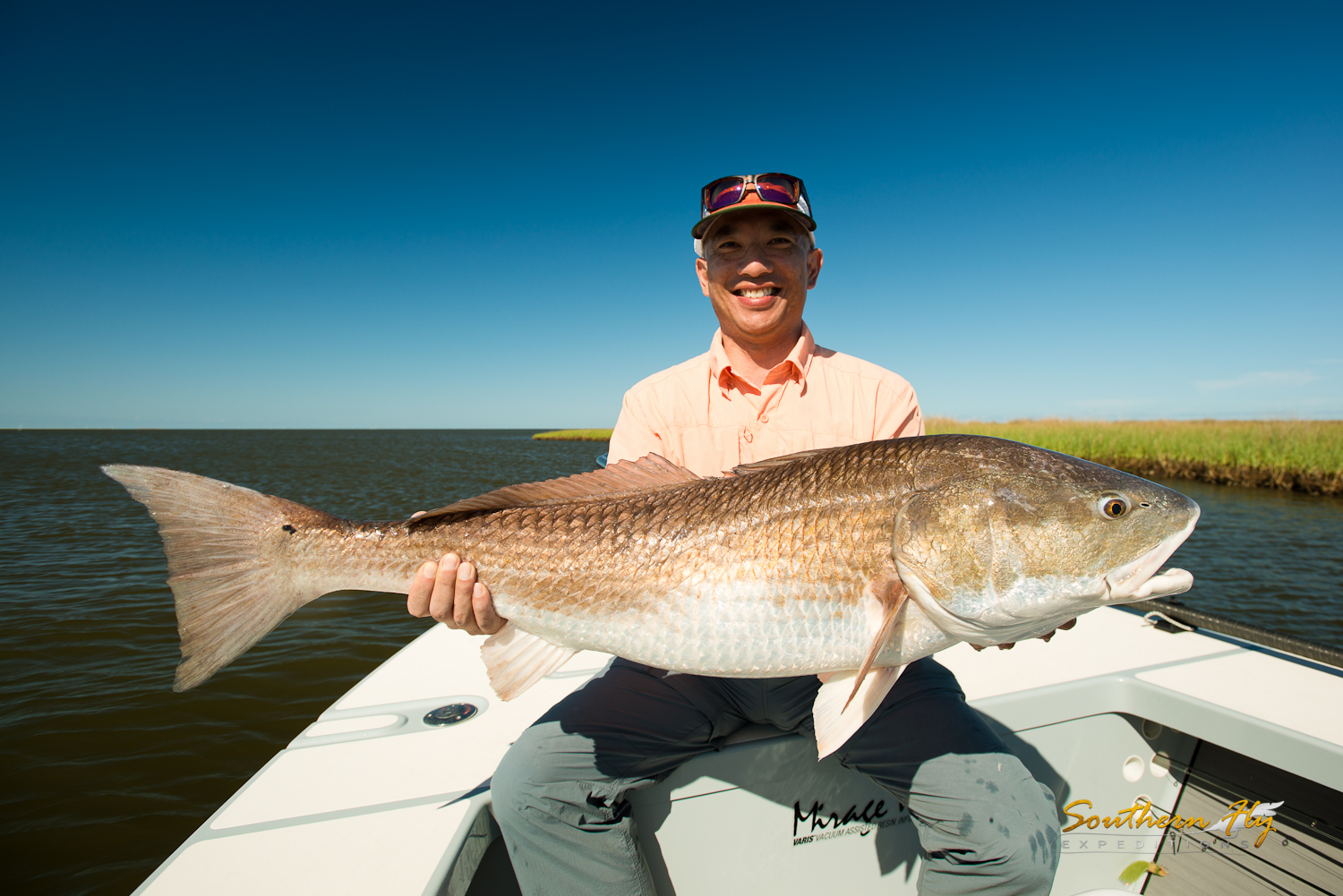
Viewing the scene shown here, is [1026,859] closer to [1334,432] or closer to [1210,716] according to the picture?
[1210,716]

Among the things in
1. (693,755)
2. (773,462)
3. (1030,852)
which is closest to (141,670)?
(693,755)

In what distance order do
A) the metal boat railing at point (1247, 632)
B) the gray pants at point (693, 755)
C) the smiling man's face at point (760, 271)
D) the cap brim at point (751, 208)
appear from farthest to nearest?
the metal boat railing at point (1247, 632) < the smiling man's face at point (760, 271) < the cap brim at point (751, 208) < the gray pants at point (693, 755)

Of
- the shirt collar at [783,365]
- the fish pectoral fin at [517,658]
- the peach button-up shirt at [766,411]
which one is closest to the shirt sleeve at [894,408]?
the peach button-up shirt at [766,411]

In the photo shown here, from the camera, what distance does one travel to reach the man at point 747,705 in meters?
2.13

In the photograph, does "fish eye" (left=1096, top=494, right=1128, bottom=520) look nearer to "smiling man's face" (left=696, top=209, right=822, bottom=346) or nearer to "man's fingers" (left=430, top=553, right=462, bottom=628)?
"smiling man's face" (left=696, top=209, right=822, bottom=346)

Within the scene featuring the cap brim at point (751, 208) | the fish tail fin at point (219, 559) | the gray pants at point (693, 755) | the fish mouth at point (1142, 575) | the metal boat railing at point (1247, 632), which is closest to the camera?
the fish mouth at point (1142, 575)

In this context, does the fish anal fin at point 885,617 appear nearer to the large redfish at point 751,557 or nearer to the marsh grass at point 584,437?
the large redfish at point 751,557

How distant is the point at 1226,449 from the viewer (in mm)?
20562

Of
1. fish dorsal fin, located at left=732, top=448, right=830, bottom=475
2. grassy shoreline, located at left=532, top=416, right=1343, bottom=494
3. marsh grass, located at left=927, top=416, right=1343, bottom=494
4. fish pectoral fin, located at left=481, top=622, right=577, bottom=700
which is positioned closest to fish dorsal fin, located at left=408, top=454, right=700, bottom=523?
fish dorsal fin, located at left=732, top=448, right=830, bottom=475

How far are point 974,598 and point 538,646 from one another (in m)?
1.69

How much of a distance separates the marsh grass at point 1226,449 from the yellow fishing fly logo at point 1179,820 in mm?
17987

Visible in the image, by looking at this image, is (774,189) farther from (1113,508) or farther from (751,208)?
(1113,508)

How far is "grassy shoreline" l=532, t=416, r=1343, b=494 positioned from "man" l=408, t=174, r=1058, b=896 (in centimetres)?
1595

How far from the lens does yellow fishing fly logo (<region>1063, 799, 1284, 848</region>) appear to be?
2801 mm
